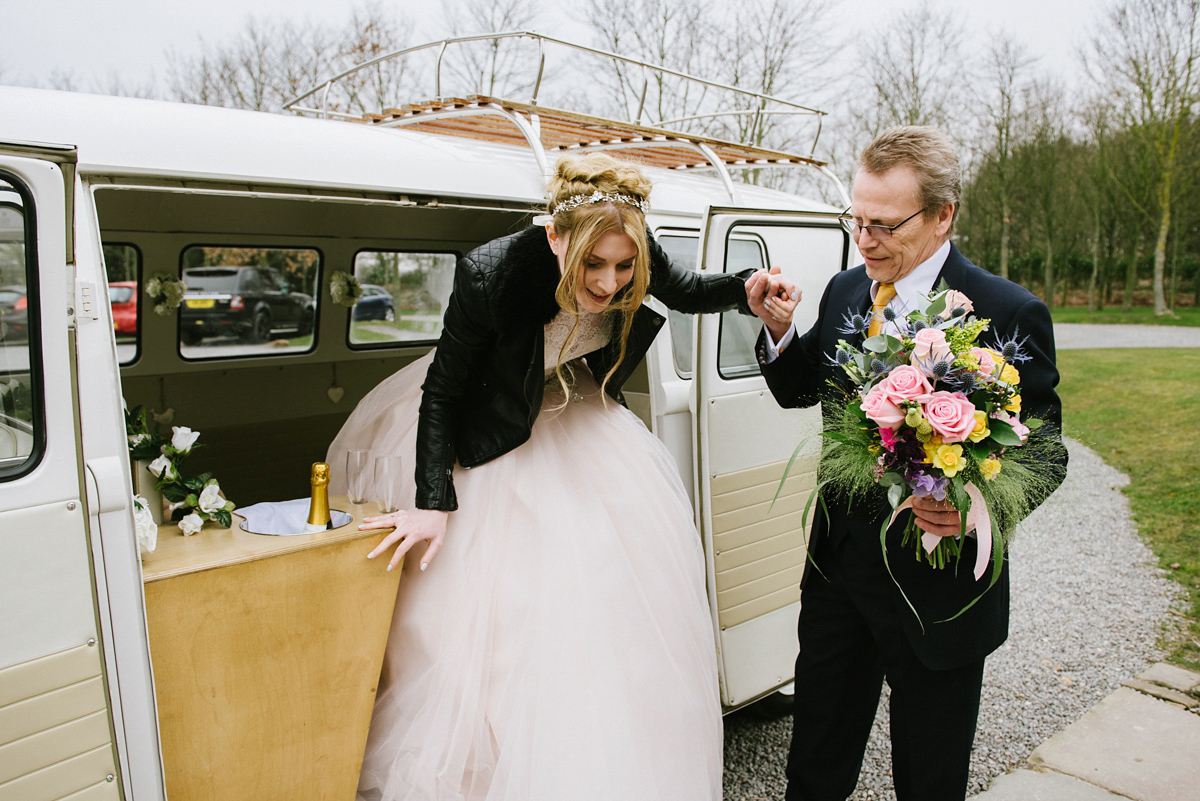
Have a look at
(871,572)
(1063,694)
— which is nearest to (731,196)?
(871,572)

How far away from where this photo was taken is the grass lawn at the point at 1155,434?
5969 mm

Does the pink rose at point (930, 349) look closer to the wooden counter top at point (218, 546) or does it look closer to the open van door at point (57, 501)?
the wooden counter top at point (218, 546)

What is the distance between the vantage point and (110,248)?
433 centimetres

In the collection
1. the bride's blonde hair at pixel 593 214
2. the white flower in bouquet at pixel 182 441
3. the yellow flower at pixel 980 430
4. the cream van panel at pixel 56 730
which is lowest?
the cream van panel at pixel 56 730

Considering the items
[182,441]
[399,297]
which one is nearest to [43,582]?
[182,441]

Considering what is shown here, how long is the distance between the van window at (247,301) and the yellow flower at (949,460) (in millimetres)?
4100

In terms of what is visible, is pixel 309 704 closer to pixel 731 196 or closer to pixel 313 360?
pixel 731 196

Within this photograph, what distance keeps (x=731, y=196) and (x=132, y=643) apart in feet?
9.32

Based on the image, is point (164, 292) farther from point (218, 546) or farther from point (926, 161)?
point (926, 161)

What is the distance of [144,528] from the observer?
82.4 inches

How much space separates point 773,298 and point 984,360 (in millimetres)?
801

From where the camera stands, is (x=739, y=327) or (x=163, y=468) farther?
(x=739, y=327)

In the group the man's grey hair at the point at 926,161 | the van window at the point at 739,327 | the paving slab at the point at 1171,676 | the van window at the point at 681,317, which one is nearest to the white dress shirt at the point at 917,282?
the man's grey hair at the point at 926,161

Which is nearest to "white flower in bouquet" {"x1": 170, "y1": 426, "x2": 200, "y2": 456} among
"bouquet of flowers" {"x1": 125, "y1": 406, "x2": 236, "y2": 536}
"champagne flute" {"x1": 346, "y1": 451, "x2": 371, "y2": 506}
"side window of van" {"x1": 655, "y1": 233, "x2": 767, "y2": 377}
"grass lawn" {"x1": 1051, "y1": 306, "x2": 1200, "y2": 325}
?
"bouquet of flowers" {"x1": 125, "y1": 406, "x2": 236, "y2": 536}
